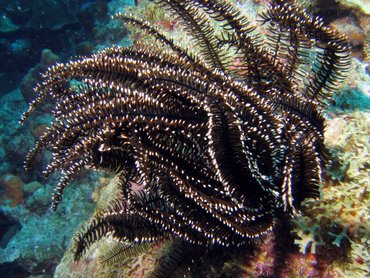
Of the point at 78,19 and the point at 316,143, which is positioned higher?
the point at 78,19

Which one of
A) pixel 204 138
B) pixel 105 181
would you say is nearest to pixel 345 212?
pixel 204 138

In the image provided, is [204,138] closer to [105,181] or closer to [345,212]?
[345,212]

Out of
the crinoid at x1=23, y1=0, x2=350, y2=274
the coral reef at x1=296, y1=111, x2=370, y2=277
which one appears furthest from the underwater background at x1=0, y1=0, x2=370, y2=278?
the crinoid at x1=23, y1=0, x2=350, y2=274

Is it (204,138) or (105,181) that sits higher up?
(105,181)

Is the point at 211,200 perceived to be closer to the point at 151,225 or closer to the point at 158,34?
the point at 151,225

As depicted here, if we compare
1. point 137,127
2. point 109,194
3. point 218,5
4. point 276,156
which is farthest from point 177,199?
point 109,194

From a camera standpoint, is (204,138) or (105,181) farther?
(105,181)
